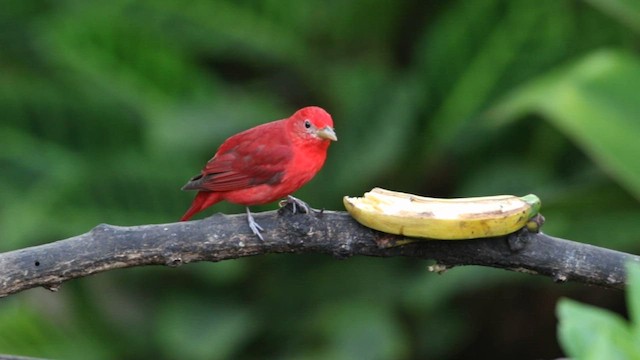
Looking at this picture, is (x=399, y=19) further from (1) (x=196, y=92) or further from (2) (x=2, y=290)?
(2) (x=2, y=290)

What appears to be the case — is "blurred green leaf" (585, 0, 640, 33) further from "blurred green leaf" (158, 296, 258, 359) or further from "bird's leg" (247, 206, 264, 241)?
"bird's leg" (247, 206, 264, 241)

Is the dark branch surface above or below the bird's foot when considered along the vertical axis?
below

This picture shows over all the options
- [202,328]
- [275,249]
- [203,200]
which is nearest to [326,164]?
[202,328]

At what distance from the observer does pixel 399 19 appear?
523cm

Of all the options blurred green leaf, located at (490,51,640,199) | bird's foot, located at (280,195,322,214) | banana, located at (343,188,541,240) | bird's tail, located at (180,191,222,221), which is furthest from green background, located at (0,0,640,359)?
banana, located at (343,188,541,240)

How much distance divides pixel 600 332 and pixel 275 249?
0.93 metres

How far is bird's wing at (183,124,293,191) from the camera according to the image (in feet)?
9.37

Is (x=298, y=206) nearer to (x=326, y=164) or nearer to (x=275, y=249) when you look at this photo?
(x=275, y=249)

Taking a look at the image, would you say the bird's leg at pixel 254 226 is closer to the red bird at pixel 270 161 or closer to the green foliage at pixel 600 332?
the red bird at pixel 270 161

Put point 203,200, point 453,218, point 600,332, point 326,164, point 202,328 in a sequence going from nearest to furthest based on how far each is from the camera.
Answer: point 600,332 < point 453,218 < point 203,200 < point 202,328 < point 326,164

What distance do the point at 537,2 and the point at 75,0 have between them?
2.22 meters

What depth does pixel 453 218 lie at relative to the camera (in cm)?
237

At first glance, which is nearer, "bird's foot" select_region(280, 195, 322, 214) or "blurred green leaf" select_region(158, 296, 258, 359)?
"bird's foot" select_region(280, 195, 322, 214)

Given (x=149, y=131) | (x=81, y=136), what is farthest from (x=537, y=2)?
(x=81, y=136)
